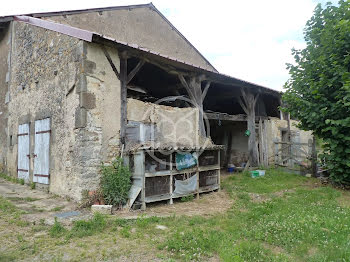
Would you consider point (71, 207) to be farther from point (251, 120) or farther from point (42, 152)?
point (251, 120)

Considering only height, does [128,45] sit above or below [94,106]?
above

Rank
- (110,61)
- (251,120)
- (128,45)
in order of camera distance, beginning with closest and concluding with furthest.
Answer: (128,45), (110,61), (251,120)

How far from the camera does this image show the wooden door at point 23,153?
8053mm

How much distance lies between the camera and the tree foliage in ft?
21.6

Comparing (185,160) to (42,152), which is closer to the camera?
(185,160)

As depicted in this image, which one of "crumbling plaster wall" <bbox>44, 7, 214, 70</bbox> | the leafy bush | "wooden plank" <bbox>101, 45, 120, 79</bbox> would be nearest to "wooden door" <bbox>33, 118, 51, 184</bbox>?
the leafy bush

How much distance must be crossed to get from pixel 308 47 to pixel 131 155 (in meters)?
6.05

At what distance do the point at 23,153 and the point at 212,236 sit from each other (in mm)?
7218

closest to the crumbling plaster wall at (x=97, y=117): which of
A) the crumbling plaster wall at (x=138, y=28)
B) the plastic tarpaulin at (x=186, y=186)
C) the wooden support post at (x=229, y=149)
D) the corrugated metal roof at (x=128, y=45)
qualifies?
the corrugated metal roof at (x=128, y=45)

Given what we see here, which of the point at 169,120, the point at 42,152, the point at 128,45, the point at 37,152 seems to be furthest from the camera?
the point at 169,120

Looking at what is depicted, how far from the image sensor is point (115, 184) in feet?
18.4

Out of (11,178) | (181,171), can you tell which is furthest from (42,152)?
(181,171)

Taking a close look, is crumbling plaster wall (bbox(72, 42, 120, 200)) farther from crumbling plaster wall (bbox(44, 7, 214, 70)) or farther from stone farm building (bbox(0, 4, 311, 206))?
crumbling plaster wall (bbox(44, 7, 214, 70))

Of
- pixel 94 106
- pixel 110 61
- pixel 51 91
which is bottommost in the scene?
pixel 94 106
